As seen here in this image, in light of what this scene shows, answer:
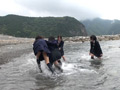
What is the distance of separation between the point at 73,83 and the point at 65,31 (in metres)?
173

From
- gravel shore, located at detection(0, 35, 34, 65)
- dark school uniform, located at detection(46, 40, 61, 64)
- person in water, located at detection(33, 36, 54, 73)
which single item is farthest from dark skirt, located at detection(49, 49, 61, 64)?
gravel shore, located at detection(0, 35, 34, 65)

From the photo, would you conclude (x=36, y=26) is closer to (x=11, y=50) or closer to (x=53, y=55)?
(x=11, y=50)

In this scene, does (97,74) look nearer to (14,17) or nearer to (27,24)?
(27,24)

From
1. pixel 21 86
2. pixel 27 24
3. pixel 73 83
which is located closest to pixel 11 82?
pixel 21 86

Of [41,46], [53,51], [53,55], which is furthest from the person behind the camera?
[53,51]

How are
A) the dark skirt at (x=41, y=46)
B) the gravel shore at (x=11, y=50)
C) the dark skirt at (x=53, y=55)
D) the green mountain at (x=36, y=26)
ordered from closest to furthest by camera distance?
the dark skirt at (x=41, y=46)
the dark skirt at (x=53, y=55)
the gravel shore at (x=11, y=50)
the green mountain at (x=36, y=26)

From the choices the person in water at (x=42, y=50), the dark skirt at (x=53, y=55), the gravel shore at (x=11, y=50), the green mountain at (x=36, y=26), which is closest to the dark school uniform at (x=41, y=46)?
the person in water at (x=42, y=50)

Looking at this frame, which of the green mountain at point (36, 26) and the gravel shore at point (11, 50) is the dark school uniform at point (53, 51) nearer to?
the gravel shore at point (11, 50)

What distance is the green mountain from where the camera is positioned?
150 m

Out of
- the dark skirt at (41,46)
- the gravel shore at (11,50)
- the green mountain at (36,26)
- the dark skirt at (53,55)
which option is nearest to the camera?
the dark skirt at (41,46)

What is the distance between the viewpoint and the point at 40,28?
169 metres

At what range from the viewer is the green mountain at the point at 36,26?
15038 cm

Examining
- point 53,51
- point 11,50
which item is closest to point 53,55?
point 53,51

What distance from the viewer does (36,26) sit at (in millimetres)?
174750
